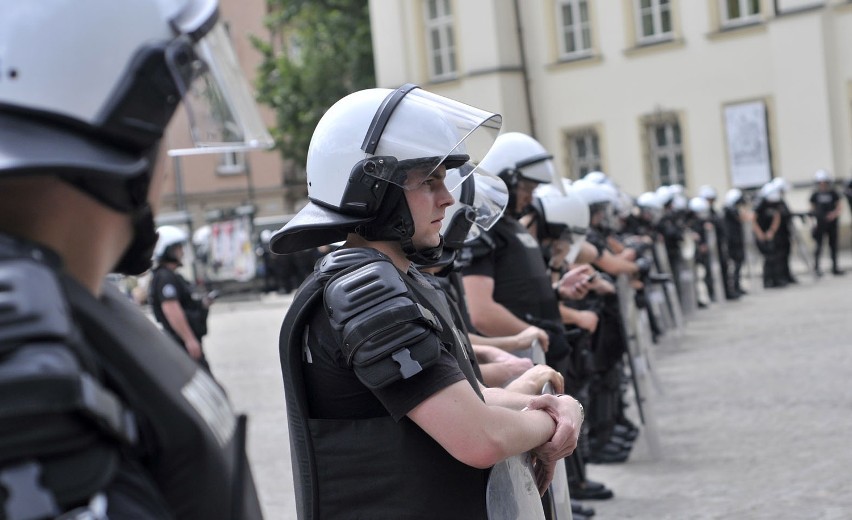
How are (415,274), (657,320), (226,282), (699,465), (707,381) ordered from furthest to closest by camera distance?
(226,282) → (657,320) → (707,381) → (699,465) → (415,274)

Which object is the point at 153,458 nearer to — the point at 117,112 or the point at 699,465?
the point at 117,112

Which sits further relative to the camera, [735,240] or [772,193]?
[772,193]

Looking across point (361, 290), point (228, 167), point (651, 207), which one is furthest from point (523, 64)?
point (361, 290)

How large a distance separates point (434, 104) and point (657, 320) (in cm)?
1300

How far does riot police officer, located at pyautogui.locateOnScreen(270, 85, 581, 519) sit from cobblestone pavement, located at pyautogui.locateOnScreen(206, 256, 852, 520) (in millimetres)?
4227

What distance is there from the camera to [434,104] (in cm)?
317

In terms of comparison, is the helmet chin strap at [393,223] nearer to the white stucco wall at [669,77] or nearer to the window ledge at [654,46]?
the white stucco wall at [669,77]

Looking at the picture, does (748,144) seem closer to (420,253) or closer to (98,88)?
(420,253)

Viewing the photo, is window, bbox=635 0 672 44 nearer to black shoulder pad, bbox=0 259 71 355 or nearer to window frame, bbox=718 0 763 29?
window frame, bbox=718 0 763 29

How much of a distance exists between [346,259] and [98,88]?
1.35 metres

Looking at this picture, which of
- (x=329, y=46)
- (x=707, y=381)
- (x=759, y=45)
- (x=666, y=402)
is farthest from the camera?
(x=329, y=46)

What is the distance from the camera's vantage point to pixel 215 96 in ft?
5.68

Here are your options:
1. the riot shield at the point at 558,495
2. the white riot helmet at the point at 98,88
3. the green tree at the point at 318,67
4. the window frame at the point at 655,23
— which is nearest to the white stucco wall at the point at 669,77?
the window frame at the point at 655,23

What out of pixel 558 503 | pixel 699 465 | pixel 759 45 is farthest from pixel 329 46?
pixel 558 503
